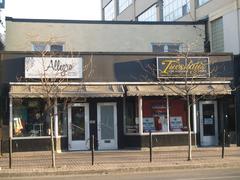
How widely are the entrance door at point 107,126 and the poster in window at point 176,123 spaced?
9.68 feet

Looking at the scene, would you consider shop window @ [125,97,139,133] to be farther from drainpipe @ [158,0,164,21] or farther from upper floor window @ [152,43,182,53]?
drainpipe @ [158,0,164,21]

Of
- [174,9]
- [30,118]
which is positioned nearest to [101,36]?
[30,118]

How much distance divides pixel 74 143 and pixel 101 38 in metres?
8.14

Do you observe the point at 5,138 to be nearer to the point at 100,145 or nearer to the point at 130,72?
the point at 100,145

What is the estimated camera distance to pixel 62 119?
25391 mm

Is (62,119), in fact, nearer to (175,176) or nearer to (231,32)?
(175,176)

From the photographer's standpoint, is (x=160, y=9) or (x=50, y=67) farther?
(x=160, y=9)

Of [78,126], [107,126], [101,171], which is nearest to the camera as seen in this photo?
[101,171]

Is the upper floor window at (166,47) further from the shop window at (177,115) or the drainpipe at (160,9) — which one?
the drainpipe at (160,9)

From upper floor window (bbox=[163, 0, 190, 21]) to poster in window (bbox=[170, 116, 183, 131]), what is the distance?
13651 mm

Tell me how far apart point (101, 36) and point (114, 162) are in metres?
12.9

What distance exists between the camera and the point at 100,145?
2578 cm

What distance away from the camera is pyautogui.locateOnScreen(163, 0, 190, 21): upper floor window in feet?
126

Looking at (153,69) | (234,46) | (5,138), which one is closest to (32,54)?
(5,138)
